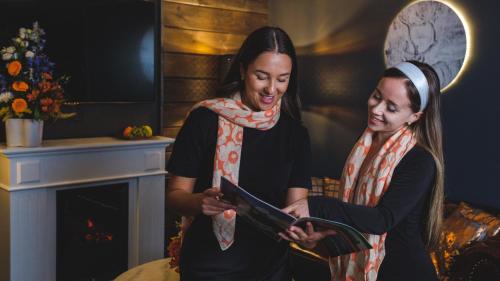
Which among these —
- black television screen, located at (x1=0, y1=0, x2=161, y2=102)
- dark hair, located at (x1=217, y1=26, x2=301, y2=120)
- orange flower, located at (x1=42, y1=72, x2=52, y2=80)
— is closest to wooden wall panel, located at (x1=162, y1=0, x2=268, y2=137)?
black television screen, located at (x1=0, y1=0, x2=161, y2=102)

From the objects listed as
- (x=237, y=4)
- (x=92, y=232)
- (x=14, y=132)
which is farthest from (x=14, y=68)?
(x=237, y=4)

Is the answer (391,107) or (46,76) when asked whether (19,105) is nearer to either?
(46,76)

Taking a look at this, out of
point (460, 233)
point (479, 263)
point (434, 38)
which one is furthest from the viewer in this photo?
point (434, 38)

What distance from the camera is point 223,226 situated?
4.49 ft

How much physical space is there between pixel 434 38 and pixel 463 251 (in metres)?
1.37

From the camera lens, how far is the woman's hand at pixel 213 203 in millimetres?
1245

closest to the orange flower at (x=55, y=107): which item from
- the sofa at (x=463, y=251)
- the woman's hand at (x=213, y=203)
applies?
the sofa at (x=463, y=251)

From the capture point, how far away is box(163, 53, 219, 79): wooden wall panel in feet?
13.1

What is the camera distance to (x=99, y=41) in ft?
11.4

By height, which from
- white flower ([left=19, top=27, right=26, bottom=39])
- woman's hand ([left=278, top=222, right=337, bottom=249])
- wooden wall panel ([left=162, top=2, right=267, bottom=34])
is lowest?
woman's hand ([left=278, top=222, right=337, bottom=249])

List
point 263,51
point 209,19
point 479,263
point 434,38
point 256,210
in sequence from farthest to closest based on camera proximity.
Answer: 1. point 209,19
2. point 434,38
3. point 479,263
4. point 263,51
5. point 256,210

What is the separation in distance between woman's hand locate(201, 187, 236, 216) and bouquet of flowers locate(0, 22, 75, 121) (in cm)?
208

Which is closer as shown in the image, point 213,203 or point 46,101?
point 213,203

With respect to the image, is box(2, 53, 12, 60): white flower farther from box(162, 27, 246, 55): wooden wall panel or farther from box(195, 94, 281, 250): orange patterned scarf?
box(195, 94, 281, 250): orange patterned scarf
